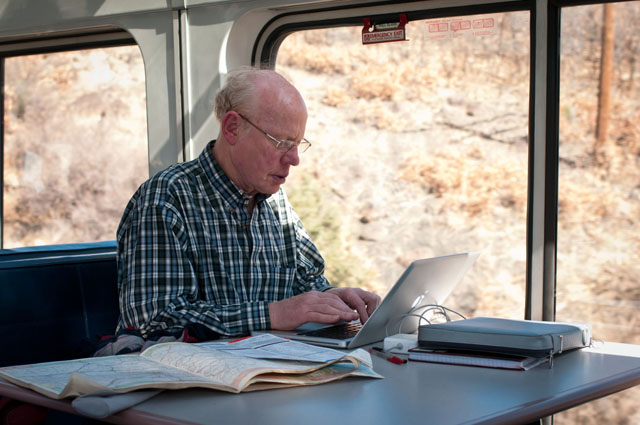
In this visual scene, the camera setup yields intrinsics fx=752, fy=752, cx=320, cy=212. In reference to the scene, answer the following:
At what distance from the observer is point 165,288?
1919mm

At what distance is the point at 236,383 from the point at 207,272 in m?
0.87

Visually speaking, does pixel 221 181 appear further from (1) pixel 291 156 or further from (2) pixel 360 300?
(2) pixel 360 300

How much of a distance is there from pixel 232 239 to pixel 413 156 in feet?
19.4

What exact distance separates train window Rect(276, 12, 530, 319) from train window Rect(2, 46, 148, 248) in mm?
1878

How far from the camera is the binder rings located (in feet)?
4.96

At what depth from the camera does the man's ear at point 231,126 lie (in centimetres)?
226

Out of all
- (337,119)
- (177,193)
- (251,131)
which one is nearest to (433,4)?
(251,131)

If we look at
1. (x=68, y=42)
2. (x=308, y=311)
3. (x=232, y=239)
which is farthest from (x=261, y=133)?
(x=68, y=42)

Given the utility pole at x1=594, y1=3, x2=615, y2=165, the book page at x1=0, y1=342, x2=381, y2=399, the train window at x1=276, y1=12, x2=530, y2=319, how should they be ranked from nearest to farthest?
the book page at x1=0, y1=342, x2=381, y2=399 < the utility pole at x1=594, y1=3, x2=615, y2=165 < the train window at x1=276, y1=12, x2=530, y2=319

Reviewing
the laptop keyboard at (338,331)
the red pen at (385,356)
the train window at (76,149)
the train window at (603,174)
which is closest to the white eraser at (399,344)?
the red pen at (385,356)

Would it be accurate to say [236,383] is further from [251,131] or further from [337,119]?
[337,119]

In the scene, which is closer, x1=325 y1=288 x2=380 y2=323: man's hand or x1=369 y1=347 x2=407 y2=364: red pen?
x1=369 y1=347 x2=407 y2=364: red pen

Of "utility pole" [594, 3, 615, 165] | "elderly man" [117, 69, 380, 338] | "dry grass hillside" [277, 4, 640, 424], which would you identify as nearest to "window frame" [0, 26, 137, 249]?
"elderly man" [117, 69, 380, 338]

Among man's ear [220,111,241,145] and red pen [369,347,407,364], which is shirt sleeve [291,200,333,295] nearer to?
man's ear [220,111,241,145]
